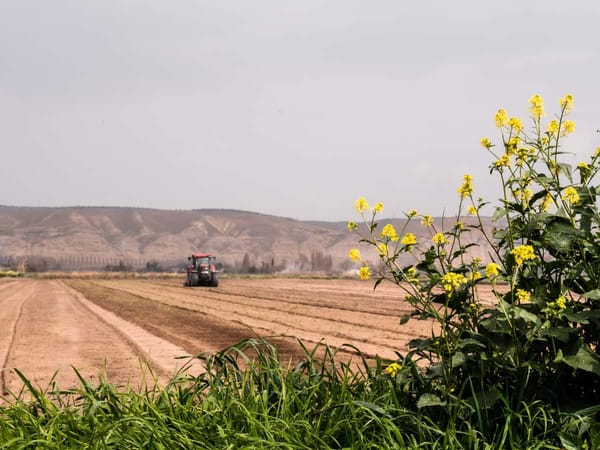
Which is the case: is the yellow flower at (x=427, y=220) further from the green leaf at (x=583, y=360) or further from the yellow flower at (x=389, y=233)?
the green leaf at (x=583, y=360)

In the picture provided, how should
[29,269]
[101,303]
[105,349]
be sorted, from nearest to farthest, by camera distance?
[105,349] → [101,303] → [29,269]

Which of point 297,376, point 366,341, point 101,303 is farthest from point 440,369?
point 101,303

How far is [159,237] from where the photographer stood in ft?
474

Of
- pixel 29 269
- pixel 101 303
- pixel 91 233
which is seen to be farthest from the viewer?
pixel 91 233

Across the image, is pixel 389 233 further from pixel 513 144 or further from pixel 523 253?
pixel 513 144

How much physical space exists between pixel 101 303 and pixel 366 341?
14.9 meters

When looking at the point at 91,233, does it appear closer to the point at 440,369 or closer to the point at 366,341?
the point at 366,341

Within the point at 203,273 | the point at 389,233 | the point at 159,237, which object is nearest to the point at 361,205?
the point at 389,233

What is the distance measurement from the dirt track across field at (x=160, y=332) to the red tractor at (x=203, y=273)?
48.1 ft

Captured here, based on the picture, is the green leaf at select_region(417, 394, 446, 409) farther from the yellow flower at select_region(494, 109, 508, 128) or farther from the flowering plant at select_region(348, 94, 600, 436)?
the yellow flower at select_region(494, 109, 508, 128)

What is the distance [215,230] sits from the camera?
5974 inches

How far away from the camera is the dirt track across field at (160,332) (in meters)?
10.9

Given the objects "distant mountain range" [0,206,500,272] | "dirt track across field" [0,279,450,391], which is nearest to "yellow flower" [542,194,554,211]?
"dirt track across field" [0,279,450,391]

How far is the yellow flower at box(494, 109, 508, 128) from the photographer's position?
14.0ft
